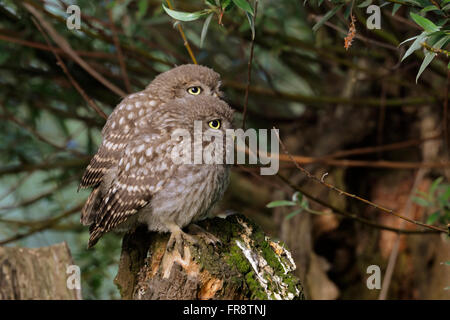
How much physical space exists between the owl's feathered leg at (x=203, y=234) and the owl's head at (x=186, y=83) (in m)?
0.74

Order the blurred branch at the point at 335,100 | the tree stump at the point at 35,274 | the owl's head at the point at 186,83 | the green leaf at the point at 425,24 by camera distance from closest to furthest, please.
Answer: the green leaf at the point at 425,24, the tree stump at the point at 35,274, the owl's head at the point at 186,83, the blurred branch at the point at 335,100

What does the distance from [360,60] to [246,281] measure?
117 inches

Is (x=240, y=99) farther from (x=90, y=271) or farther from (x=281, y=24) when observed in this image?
(x=90, y=271)

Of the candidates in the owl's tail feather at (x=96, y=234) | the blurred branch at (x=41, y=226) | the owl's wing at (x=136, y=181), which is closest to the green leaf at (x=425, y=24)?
the owl's wing at (x=136, y=181)

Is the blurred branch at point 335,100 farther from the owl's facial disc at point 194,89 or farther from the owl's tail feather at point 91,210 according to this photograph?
the owl's tail feather at point 91,210

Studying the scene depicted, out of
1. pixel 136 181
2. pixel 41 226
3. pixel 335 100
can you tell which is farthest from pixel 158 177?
pixel 41 226

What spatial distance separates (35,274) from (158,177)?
0.62m

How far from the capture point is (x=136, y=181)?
257 centimetres

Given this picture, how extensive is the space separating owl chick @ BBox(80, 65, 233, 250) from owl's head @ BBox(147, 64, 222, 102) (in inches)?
10.8

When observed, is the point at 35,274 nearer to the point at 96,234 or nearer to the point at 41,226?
the point at 96,234

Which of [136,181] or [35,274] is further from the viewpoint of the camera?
[136,181]

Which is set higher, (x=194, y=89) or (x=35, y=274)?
(x=194, y=89)

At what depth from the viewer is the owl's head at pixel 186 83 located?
3033 mm

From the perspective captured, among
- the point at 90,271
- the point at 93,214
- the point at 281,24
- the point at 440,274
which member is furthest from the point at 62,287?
the point at 440,274
